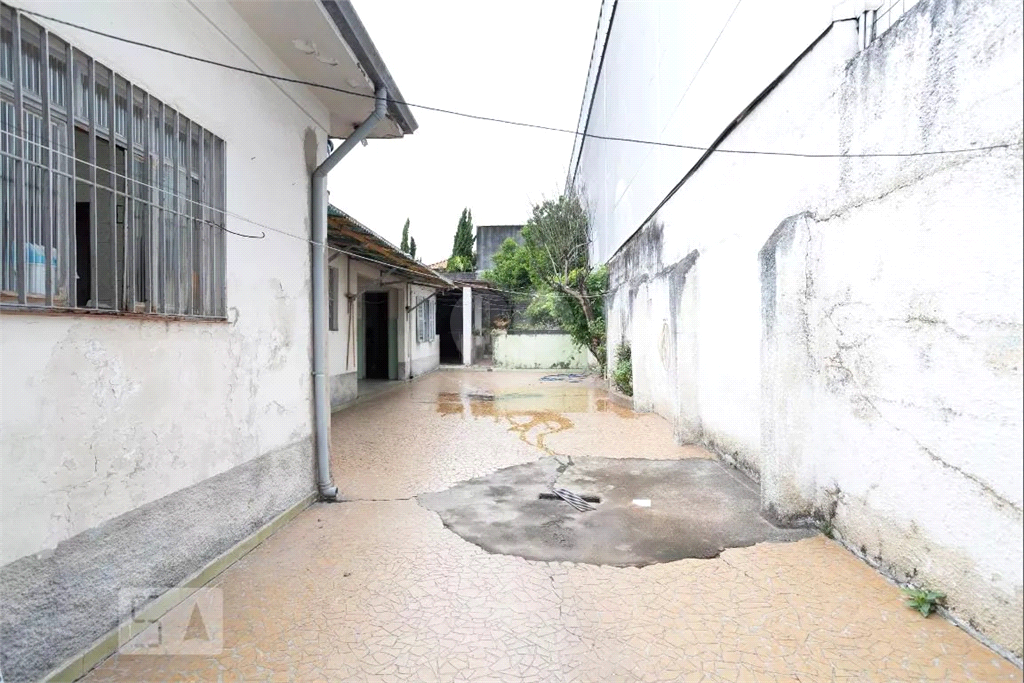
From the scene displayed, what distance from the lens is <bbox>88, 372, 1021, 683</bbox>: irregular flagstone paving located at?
7.84ft

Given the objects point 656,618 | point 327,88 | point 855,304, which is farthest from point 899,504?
point 327,88

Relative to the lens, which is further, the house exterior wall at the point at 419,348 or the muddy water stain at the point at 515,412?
the house exterior wall at the point at 419,348

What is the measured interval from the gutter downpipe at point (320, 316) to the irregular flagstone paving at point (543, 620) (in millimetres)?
647

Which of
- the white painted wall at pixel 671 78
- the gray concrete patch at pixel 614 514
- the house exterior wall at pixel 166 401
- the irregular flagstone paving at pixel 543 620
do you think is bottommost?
the irregular flagstone paving at pixel 543 620

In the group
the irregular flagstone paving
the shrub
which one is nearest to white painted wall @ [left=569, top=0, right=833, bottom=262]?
the shrub

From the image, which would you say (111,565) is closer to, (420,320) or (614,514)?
(614,514)

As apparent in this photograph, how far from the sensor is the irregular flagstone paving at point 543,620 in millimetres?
2389

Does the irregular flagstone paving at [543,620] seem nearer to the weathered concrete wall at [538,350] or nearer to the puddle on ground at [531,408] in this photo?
the puddle on ground at [531,408]

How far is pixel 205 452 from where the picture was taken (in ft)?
10.4

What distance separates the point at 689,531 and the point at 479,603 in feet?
5.83

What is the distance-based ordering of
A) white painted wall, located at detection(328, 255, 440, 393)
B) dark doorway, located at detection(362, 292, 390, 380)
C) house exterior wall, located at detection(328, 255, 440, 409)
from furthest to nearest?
dark doorway, located at detection(362, 292, 390, 380) → white painted wall, located at detection(328, 255, 440, 393) → house exterior wall, located at detection(328, 255, 440, 409)

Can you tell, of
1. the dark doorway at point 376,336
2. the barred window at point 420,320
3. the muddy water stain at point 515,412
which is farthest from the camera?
the barred window at point 420,320

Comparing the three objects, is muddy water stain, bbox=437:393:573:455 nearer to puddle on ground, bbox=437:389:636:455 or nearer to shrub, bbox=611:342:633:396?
Result: puddle on ground, bbox=437:389:636:455

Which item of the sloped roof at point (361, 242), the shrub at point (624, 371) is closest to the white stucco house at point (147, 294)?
the sloped roof at point (361, 242)
